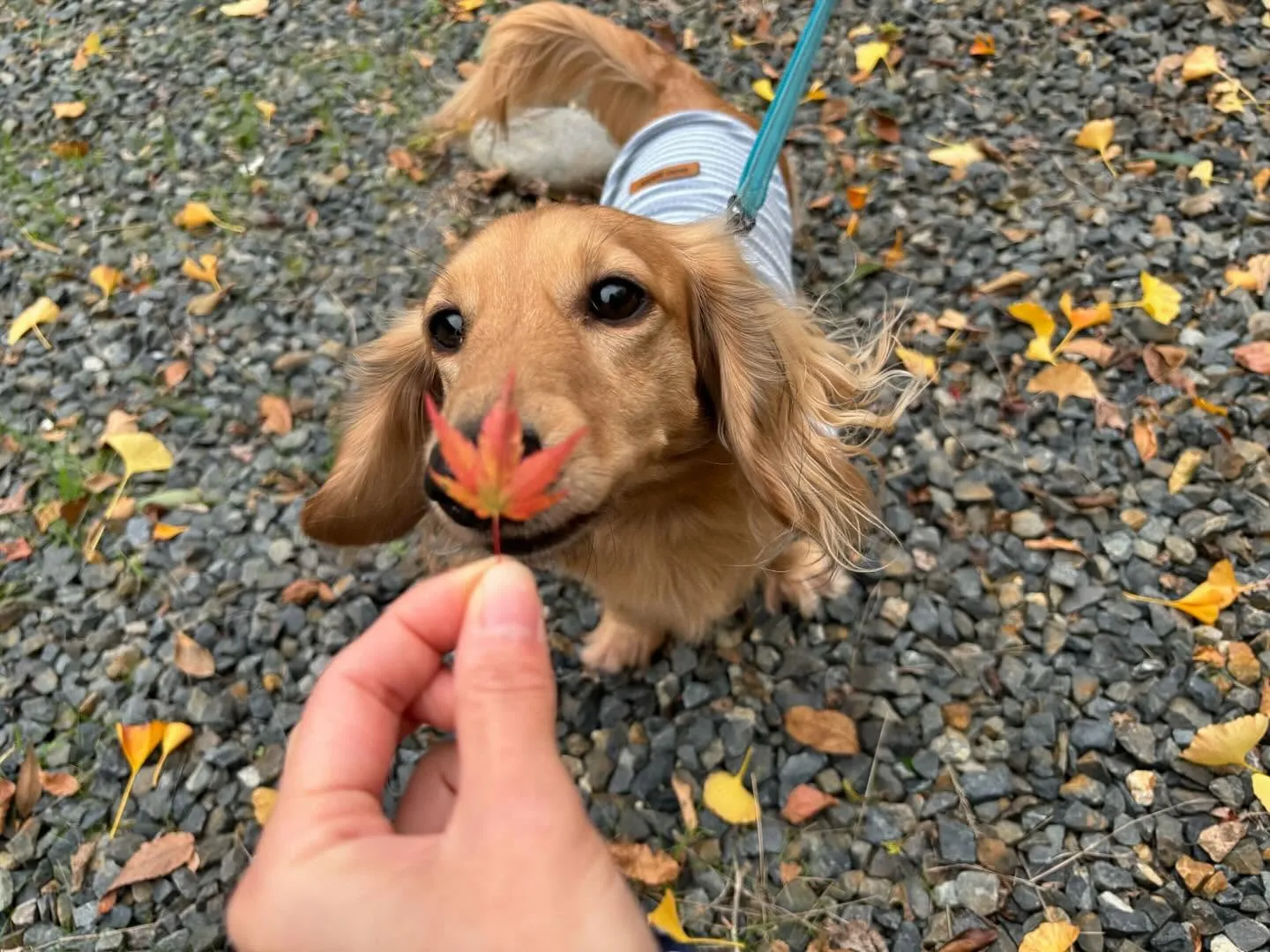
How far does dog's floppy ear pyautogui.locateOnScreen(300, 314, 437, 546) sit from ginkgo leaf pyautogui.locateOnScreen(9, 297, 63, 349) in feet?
6.94

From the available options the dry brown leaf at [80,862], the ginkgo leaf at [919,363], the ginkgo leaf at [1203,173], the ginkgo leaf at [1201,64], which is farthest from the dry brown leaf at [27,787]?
the ginkgo leaf at [1201,64]

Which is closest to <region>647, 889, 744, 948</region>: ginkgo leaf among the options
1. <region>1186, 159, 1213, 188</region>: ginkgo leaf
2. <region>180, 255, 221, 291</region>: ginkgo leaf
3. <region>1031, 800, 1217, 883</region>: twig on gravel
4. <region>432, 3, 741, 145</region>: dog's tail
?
<region>1031, 800, 1217, 883</region>: twig on gravel

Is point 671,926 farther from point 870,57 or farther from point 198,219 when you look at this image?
point 870,57

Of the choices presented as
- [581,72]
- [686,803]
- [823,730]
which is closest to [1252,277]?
[823,730]

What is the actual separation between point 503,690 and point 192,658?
6.76ft

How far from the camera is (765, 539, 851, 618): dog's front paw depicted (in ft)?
7.93

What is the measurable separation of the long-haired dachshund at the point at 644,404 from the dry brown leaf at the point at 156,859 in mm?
906

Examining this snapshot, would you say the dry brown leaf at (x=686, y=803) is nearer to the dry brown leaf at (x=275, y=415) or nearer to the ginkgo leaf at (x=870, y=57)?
the dry brown leaf at (x=275, y=415)

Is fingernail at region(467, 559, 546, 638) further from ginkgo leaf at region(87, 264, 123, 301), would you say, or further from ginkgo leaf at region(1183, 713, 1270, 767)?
ginkgo leaf at region(87, 264, 123, 301)

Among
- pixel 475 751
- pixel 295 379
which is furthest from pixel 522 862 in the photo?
pixel 295 379

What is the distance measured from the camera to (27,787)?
240 centimetres

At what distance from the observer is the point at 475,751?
87 cm

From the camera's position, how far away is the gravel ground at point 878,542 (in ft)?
6.93

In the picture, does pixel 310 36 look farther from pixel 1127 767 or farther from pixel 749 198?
pixel 1127 767
